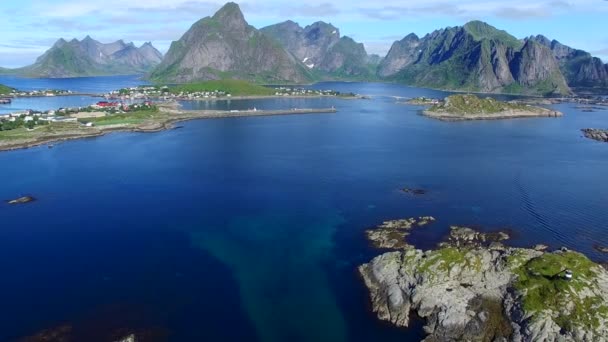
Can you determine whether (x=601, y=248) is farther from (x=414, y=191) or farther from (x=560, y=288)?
(x=414, y=191)

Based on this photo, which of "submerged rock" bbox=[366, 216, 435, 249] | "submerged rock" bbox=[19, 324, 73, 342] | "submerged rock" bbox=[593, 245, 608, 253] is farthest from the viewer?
"submerged rock" bbox=[366, 216, 435, 249]

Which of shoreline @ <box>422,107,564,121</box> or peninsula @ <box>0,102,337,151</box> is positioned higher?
shoreline @ <box>422,107,564,121</box>

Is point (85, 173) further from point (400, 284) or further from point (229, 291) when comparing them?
point (400, 284)

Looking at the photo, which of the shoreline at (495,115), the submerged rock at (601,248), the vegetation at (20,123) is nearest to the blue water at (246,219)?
the submerged rock at (601,248)

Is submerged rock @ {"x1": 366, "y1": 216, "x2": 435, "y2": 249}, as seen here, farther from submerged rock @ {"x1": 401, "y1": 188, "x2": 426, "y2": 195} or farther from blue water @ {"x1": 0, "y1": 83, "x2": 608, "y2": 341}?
submerged rock @ {"x1": 401, "y1": 188, "x2": 426, "y2": 195}

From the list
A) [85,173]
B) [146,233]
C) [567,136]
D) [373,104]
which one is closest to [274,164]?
[85,173]

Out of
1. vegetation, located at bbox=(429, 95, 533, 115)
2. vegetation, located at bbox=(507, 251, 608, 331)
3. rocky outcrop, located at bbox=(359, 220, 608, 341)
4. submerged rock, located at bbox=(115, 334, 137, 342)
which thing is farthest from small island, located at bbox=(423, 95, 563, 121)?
submerged rock, located at bbox=(115, 334, 137, 342)

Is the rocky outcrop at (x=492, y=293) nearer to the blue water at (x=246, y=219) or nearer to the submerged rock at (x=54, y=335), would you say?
the blue water at (x=246, y=219)
